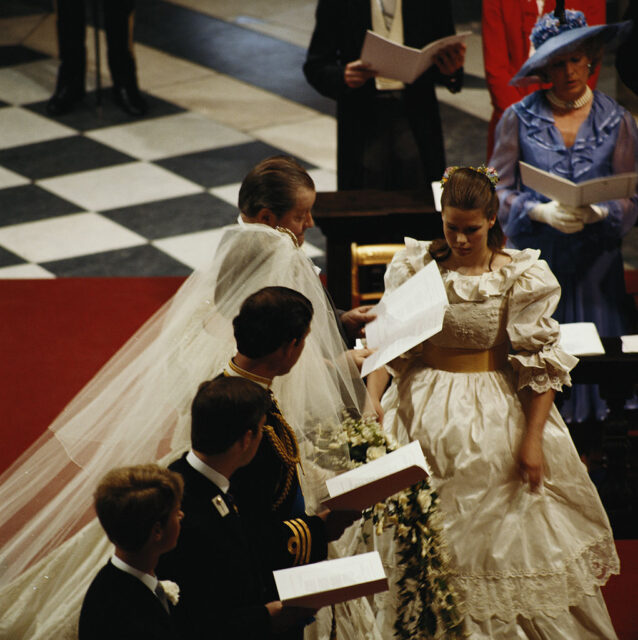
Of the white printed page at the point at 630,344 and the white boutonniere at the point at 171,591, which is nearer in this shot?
the white boutonniere at the point at 171,591

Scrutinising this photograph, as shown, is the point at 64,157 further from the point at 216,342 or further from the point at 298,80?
the point at 216,342

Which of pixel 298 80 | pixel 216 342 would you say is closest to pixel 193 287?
pixel 216 342

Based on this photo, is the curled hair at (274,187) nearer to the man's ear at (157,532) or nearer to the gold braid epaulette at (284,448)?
the gold braid epaulette at (284,448)

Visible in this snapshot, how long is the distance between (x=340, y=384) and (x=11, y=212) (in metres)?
4.36

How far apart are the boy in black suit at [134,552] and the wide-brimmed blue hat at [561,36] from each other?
2.61 m

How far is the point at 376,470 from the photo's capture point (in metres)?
2.50

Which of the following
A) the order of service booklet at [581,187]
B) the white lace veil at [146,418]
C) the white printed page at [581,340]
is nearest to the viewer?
the white lace veil at [146,418]

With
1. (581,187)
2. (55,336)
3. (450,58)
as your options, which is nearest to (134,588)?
(581,187)

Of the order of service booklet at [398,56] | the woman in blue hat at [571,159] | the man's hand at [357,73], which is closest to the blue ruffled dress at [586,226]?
the woman in blue hat at [571,159]

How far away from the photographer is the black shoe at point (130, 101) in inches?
314

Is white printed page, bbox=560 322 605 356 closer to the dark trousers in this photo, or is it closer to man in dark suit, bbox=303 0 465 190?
man in dark suit, bbox=303 0 465 190

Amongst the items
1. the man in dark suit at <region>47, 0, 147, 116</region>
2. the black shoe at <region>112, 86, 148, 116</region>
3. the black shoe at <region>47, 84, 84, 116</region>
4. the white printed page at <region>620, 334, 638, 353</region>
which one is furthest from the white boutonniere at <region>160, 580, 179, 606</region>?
the black shoe at <region>47, 84, 84, 116</region>

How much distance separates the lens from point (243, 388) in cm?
221

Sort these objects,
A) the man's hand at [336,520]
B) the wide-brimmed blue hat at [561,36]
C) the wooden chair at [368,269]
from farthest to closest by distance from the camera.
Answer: the wooden chair at [368,269] < the wide-brimmed blue hat at [561,36] < the man's hand at [336,520]
